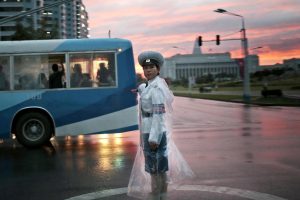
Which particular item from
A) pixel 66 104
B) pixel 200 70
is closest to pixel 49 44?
pixel 66 104

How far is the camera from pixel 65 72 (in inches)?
509

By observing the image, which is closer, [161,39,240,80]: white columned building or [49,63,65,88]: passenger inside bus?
[49,63,65,88]: passenger inside bus

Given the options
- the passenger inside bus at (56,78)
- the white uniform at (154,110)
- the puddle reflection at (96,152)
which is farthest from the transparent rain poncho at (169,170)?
the passenger inside bus at (56,78)

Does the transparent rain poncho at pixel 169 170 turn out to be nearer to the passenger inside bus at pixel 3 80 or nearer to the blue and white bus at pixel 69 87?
the blue and white bus at pixel 69 87

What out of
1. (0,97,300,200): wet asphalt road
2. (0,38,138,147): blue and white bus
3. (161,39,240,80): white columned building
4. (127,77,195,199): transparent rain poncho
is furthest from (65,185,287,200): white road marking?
(161,39,240,80): white columned building

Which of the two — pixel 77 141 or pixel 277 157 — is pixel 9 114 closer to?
pixel 77 141

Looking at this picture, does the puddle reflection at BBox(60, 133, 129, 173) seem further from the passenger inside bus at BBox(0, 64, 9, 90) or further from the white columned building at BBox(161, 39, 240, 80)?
the white columned building at BBox(161, 39, 240, 80)

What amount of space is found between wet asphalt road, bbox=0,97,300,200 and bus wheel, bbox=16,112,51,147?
286 mm

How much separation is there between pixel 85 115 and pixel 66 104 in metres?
0.59

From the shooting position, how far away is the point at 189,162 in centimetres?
973

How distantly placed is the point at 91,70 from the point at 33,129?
87.9 inches

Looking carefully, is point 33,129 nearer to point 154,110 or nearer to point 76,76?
point 76,76

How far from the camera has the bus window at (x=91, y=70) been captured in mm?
12961

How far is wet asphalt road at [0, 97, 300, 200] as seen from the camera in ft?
24.2
